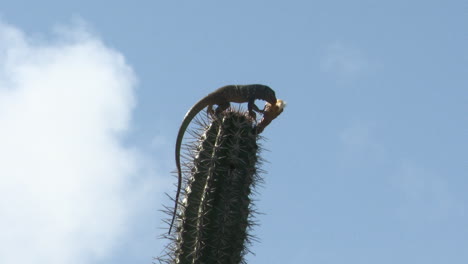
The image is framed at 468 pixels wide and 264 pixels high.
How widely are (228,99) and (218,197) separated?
209 cm

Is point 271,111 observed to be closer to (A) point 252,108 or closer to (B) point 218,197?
(A) point 252,108

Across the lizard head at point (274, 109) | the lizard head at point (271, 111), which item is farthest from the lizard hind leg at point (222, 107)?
the lizard head at point (274, 109)

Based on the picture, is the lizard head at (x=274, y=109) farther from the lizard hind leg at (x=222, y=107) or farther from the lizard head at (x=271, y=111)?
the lizard hind leg at (x=222, y=107)

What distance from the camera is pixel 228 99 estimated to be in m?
12.6

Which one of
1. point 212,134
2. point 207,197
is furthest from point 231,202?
point 212,134

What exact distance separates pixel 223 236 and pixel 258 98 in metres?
2.90

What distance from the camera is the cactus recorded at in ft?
34.4

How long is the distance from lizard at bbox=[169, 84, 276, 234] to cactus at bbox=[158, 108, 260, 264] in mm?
632

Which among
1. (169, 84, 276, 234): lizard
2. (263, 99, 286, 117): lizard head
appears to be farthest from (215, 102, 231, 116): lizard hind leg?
(263, 99, 286, 117): lizard head

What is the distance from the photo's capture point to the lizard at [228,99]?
12.2 metres

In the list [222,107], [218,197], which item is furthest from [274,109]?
[218,197]

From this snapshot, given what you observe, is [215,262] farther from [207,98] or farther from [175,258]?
[207,98]

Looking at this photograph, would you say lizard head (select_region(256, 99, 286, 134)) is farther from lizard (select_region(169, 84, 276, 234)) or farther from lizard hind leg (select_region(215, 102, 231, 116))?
lizard hind leg (select_region(215, 102, 231, 116))

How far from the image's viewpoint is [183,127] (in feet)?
41.9
